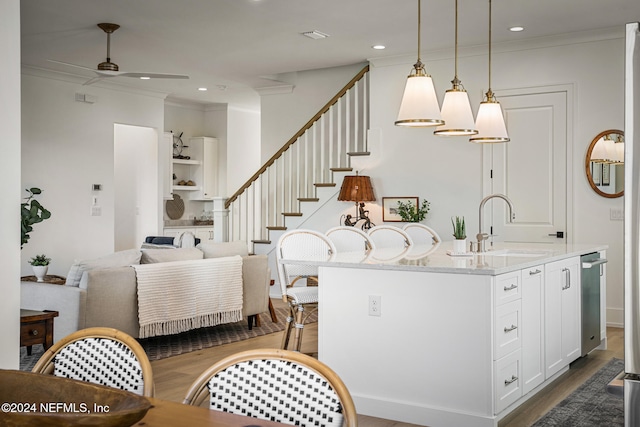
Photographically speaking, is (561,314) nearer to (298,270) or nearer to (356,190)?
(298,270)

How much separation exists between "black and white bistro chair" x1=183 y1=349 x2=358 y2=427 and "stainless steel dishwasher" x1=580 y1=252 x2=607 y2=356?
3697 millimetres

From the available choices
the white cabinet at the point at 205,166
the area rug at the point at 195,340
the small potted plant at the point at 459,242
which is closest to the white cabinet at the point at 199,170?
the white cabinet at the point at 205,166

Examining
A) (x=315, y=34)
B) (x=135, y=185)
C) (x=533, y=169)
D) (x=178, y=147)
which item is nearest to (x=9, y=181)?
(x=315, y=34)

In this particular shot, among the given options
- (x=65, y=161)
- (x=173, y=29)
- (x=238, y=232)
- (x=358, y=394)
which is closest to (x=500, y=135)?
(x=358, y=394)

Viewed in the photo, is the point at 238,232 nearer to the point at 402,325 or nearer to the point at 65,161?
the point at 65,161

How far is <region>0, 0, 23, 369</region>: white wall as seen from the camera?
3172mm

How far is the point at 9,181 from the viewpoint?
3197 mm

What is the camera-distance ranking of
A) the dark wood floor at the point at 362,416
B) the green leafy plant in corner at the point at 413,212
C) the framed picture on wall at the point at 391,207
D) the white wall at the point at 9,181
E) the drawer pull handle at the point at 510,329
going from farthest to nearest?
the framed picture on wall at the point at 391,207
the green leafy plant in corner at the point at 413,212
the dark wood floor at the point at 362,416
the drawer pull handle at the point at 510,329
the white wall at the point at 9,181

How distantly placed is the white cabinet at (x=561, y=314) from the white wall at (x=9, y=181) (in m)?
2.95

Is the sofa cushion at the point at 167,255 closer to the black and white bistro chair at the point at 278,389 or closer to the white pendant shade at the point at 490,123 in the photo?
the white pendant shade at the point at 490,123

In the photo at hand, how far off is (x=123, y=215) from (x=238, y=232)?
2.75 m

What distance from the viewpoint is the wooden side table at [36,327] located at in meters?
4.45

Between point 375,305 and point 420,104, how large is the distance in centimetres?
140

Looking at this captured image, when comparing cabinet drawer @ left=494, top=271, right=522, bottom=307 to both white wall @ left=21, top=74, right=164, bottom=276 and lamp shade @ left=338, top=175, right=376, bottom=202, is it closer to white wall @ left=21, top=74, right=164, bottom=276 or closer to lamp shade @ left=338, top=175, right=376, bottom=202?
lamp shade @ left=338, top=175, right=376, bottom=202
